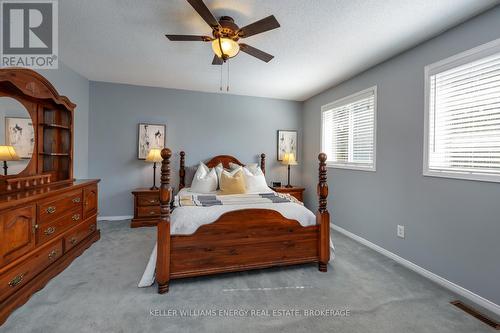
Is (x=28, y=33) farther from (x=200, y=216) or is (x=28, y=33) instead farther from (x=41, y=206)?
(x=200, y=216)

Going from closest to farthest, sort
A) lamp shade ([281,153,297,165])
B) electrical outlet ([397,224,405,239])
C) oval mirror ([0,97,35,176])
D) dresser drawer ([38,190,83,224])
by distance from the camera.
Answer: dresser drawer ([38,190,83,224]), oval mirror ([0,97,35,176]), electrical outlet ([397,224,405,239]), lamp shade ([281,153,297,165])

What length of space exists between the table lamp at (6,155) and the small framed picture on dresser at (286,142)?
3991mm

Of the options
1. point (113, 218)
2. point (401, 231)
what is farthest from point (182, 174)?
point (401, 231)

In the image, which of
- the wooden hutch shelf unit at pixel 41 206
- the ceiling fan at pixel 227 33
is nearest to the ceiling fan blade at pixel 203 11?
the ceiling fan at pixel 227 33

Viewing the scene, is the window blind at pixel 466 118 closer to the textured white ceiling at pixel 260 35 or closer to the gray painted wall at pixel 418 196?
the gray painted wall at pixel 418 196

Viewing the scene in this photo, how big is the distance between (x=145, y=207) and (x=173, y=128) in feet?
5.05

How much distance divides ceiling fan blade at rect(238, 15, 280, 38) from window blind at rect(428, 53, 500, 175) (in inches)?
71.7

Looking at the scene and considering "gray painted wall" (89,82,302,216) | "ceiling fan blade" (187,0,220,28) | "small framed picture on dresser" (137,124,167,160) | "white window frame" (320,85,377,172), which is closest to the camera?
"ceiling fan blade" (187,0,220,28)

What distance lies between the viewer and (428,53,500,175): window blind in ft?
6.33

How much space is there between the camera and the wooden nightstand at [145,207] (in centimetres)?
387

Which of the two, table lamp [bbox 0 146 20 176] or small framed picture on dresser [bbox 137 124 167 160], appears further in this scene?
small framed picture on dresser [bbox 137 124 167 160]

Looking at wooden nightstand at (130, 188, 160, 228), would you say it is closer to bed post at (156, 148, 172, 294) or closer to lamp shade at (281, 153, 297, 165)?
bed post at (156, 148, 172, 294)

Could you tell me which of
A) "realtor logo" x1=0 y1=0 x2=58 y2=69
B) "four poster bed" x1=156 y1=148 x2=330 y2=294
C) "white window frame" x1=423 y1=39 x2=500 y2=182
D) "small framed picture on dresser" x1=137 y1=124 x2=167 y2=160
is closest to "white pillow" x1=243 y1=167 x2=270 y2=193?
"four poster bed" x1=156 y1=148 x2=330 y2=294

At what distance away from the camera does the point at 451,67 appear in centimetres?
222
